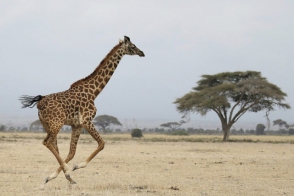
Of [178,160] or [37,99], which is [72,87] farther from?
[178,160]

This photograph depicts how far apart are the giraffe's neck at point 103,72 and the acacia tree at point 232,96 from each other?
1060 inches

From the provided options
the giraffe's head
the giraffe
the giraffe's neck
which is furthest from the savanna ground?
the giraffe's head

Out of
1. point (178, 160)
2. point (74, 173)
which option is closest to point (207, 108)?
point (178, 160)

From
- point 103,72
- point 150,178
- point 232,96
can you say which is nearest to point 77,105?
point 103,72

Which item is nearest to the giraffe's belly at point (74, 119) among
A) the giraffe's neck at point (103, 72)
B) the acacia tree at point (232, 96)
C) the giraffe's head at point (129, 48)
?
the giraffe's neck at point (103, 72)

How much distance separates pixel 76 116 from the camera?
368 inches

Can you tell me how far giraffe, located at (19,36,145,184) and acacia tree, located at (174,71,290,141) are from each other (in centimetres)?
2695

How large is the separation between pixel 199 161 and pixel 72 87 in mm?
8995

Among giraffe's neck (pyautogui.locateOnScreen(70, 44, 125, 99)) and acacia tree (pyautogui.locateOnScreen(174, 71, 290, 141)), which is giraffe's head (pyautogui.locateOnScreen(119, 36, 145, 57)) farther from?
acacia tree (pyautogui.locateOnScreen(174, 71, 290, 141))

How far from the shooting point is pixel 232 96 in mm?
38469

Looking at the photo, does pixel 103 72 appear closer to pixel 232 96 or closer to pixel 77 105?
pixel 77 105

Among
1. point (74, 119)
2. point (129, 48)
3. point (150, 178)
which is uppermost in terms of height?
point (129, 48)

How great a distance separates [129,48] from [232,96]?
96.2 ft

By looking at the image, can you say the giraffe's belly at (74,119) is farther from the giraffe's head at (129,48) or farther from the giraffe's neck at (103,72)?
the giraffe's head at (129,48)
